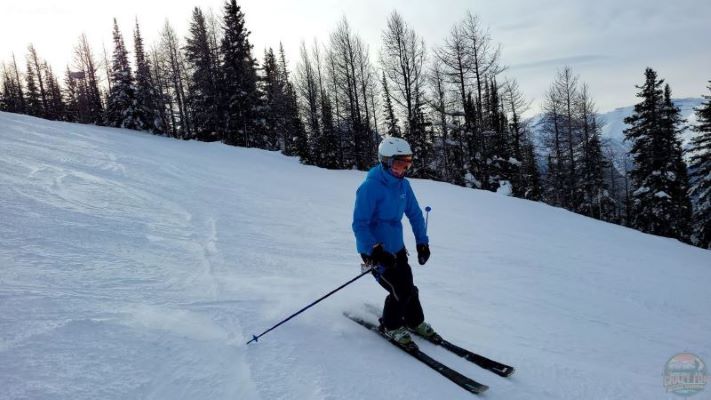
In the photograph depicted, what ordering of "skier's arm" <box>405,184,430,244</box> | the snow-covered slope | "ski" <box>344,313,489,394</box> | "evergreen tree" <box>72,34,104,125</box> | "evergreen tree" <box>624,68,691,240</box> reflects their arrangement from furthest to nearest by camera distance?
1. "evergreen tree" <box>72,34,104,125</box>
2. "evergreen tree" <box>624,68,691,240</box>
3. "skier's arm" <box>405,184,430,244</box>
4. "ski" <box>344,313,489,394</box>
5. the snow-covered slope

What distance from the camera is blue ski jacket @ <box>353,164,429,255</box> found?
4160 mm

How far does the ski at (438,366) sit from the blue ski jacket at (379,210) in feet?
3.01

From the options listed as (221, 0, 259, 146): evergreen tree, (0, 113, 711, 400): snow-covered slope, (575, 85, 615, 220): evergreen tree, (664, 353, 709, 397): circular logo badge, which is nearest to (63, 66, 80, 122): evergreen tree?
(221, 0, 259, 146): evergreen tree

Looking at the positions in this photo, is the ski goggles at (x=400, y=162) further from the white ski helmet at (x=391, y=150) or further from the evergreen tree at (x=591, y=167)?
the evergreen tree at (x=591, y=167)

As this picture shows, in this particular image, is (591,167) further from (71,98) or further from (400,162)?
(71,98)

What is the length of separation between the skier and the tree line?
22659 millimetres

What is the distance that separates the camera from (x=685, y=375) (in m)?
4.80

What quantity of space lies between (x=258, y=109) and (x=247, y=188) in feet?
83.8

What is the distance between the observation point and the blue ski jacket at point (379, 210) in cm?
416

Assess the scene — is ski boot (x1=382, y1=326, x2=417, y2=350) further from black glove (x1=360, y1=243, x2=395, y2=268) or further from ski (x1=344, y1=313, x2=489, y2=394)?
black glove (x1=360, y1=243, x2=395, y2=268)

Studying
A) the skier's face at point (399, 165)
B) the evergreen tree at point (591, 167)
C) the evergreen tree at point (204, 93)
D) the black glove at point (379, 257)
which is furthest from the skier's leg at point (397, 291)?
the evergreen tree at point (591, 167)

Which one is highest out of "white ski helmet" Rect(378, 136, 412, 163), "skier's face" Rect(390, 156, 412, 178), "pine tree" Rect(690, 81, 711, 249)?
"white ski helmet" Rect(378, 136, 412, 163)

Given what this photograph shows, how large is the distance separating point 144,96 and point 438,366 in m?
39.2

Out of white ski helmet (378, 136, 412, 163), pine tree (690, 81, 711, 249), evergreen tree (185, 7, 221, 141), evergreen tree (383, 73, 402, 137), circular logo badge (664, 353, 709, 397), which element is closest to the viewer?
white ski helmet (378, 136, 412, 163)
